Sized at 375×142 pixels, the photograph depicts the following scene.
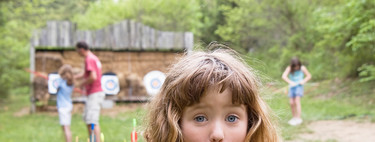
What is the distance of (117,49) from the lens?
10766 mm

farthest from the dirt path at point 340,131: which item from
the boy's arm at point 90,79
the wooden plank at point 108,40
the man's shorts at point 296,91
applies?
the wooden plank at point 108,40

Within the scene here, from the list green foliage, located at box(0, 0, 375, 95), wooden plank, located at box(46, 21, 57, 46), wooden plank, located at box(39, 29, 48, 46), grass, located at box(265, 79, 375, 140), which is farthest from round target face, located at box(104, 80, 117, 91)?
grass, located at box(265, 79, 375, 140)

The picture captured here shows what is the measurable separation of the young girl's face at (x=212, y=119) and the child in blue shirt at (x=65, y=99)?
4.02 m

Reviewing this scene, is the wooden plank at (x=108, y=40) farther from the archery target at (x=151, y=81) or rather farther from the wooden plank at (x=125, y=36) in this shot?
the archery target at (x=151, y=81)

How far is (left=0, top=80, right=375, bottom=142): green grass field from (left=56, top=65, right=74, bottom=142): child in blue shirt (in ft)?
1.77

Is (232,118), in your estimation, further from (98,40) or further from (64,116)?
(98,40)

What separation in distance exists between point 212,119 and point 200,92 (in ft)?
0.31

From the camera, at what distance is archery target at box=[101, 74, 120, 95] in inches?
415

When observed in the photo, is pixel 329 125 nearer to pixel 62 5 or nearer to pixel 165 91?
pixel 165 91

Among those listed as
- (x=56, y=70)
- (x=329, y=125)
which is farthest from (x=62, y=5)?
(x=329, y=125)

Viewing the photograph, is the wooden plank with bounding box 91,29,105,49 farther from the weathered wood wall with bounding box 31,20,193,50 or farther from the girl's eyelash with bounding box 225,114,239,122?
the girl's eyelash with bounding box 225,114,239,122

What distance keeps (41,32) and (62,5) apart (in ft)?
61.3

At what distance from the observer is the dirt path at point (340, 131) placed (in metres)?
5.74

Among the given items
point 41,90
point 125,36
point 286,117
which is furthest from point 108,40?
point 286,117
